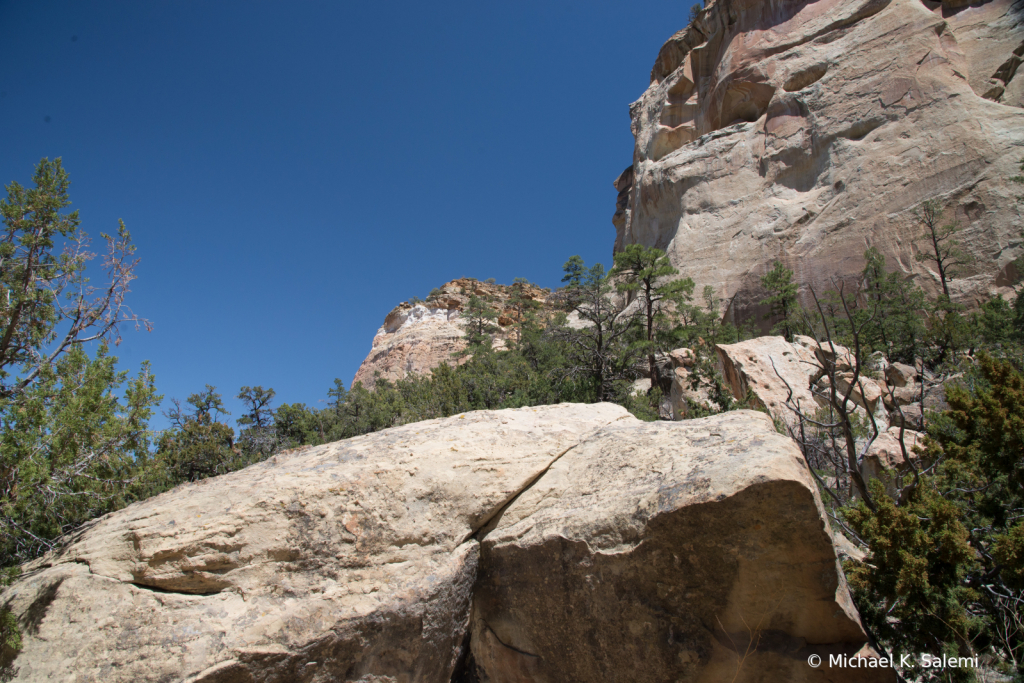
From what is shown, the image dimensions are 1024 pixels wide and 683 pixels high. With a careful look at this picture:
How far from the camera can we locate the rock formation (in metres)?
3.28

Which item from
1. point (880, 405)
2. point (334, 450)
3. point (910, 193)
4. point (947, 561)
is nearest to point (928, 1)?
point (910, 193)

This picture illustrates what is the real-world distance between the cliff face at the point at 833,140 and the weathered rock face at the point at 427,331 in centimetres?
1612

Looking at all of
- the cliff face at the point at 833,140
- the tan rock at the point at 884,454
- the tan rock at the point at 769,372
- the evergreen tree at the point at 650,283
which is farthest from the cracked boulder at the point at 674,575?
the cliff face at the point at 833,140

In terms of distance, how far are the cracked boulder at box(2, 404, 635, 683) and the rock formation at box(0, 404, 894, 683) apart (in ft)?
0.04

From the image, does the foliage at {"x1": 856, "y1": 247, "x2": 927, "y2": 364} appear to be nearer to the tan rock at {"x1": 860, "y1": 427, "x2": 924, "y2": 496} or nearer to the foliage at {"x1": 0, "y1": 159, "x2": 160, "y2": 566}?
the tan rock at {"x1": 860, "y1": 427, "x2": 924, "y2": 496}

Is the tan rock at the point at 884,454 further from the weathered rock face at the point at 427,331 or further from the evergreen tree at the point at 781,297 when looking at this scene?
the weathered rock face at the point at 427,331

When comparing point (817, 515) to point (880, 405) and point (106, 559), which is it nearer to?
point (106, 559)

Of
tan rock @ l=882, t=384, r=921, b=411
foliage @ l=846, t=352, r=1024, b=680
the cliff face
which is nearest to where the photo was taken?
foliage @ l=846, t=352, r=1024, b=680

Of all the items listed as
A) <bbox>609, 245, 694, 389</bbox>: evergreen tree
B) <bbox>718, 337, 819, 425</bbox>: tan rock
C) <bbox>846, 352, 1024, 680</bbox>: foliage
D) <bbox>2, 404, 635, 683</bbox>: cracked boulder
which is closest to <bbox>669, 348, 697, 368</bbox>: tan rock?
<bbox>718, 337, 819, 425</bbox>: tan rock

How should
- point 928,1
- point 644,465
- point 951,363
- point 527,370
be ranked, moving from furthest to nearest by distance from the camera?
point 928,1
point 527,370
point 951,363
point 644,465

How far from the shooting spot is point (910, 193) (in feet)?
81.9

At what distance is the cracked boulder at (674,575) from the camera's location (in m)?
3.22

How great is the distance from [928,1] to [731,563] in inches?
1603

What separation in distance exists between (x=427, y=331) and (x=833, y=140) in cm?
3081
